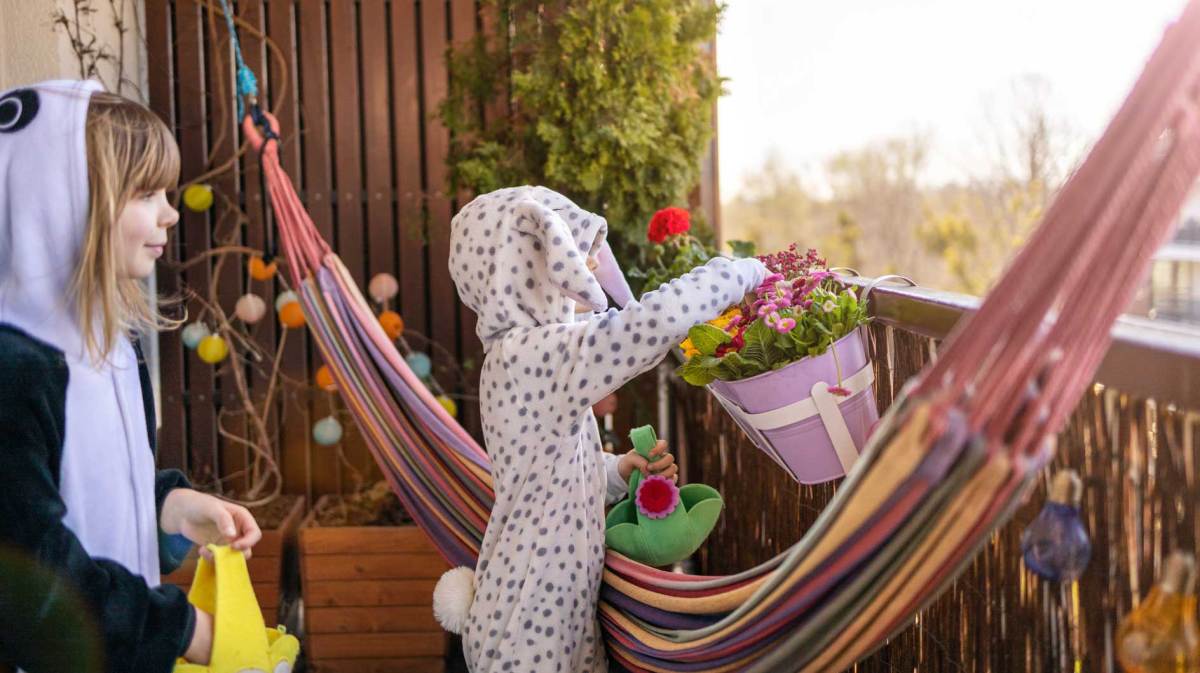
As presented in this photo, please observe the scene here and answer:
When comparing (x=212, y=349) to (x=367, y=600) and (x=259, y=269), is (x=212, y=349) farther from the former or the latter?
(x=367, y=600)

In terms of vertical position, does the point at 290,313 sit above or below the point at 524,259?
below

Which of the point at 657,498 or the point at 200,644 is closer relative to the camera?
the point at 200,644

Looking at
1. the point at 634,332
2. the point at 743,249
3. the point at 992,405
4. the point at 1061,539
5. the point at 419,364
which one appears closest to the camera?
the point at 992,405

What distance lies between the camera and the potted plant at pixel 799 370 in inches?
57.9

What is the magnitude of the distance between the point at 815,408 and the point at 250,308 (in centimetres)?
241

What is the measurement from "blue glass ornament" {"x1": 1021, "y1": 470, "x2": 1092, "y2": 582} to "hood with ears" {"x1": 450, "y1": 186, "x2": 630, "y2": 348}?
728 millimetres

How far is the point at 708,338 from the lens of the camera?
1.53 m

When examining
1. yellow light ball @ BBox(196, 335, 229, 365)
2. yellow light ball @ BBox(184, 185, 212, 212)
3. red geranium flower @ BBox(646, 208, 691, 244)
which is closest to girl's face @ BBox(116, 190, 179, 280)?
red geranium flower @ BBox(646, 208, 691, 244)

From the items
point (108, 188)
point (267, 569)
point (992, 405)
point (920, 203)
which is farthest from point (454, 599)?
point (920, 203)

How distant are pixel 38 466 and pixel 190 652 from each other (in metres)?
0.28

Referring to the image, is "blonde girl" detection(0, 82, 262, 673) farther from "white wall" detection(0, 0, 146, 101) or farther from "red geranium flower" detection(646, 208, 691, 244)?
"white wall" detection(0, 0, 146, 101)

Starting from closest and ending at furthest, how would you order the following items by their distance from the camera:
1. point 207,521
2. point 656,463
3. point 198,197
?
point 207,521
point 656,463
point 198,197

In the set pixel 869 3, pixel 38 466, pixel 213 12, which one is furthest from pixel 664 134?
pixel 869 3

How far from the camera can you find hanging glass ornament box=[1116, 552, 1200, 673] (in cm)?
95
